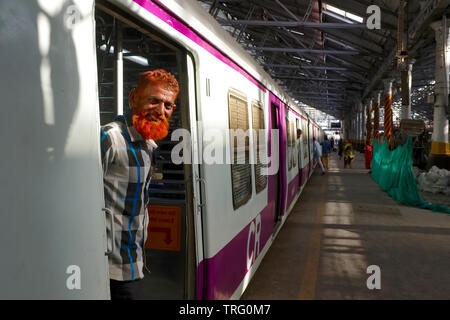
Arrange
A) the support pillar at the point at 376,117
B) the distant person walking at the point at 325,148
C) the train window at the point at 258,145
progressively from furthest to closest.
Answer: the support pillar at the point at 376,117 < the distant person walking at the point at 325,148 < the train window at the point at 258,145

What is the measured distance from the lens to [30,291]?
1.25m

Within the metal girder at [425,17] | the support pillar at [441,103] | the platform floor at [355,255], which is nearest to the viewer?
the platform floor at [355,255]

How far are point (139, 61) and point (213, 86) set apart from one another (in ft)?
3.08

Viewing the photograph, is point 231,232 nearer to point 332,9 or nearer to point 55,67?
point 55,67

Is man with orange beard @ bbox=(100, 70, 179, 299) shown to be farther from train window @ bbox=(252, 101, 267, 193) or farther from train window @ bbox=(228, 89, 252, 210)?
train window @ bbox=(252, 101, 267, 193)

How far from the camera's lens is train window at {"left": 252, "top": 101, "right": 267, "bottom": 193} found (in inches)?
170

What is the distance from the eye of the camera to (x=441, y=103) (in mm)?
13430

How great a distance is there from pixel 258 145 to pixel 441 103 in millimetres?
11514

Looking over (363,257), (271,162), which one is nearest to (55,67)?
(271,162)

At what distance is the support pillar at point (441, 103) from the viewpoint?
507 inches

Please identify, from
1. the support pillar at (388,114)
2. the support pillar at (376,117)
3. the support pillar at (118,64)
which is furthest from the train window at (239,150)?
the support pillar at (376,117)

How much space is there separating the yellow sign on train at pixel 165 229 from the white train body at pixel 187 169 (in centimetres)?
8

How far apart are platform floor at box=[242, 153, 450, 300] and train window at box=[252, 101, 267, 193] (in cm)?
125

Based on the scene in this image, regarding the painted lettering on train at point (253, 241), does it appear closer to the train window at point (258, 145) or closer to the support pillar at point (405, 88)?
the train window at point (258, 145)
